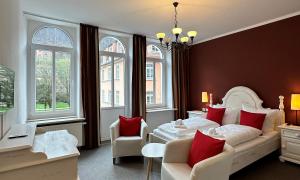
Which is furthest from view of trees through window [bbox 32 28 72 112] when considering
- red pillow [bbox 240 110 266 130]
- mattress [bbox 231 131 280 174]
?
red pillow [bbox 240 110 266 130]

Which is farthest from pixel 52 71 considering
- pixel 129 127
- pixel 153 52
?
pixel 153 52

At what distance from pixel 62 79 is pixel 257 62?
4.61m

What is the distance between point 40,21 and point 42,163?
354 centimetres

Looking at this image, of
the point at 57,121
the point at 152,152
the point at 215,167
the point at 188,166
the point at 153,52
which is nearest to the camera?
the point at 215,167

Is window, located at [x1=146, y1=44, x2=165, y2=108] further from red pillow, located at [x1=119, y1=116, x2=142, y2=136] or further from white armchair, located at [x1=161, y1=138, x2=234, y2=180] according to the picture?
white armchair, located at [x1=161, y1=138, x2=234, y2=180]

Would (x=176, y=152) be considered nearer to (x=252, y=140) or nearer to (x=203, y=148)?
(x=203, y=148)

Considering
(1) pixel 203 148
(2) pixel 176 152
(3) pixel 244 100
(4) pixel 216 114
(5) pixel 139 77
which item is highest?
(5) pixel 139 77

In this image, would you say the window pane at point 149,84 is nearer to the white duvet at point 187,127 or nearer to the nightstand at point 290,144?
the white duvet at point 187,127

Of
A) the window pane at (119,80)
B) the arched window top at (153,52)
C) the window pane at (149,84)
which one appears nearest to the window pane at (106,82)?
the window pane at (119,80)

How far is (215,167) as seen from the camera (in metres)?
1.83

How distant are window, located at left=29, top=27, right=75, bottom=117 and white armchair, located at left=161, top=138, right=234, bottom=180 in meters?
2.98

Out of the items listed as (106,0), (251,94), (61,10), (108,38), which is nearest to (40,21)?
(61,10)

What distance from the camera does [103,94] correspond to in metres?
4.76

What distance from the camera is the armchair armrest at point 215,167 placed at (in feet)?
5.67
